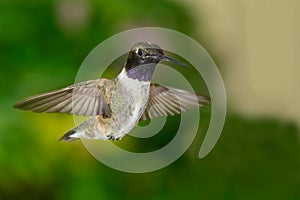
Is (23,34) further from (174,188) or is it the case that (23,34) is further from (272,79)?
(272,79)

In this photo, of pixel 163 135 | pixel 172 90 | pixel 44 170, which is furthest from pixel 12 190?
pixel 172 90

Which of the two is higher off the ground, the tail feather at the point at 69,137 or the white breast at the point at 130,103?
the white breast at the point at 130,103

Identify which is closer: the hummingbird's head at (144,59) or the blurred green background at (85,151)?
the hummingbird's head at (144,59)

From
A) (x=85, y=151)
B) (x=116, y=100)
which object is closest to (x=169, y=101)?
(x=116, y=100)

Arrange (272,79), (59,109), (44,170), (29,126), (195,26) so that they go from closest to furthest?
(59,109)
(29,126)
(44,170)
(195,26)
(272,79)

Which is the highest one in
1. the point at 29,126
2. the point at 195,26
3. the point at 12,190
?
the point at 195,26

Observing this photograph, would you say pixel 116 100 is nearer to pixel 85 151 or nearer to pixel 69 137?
pixel 69 137
